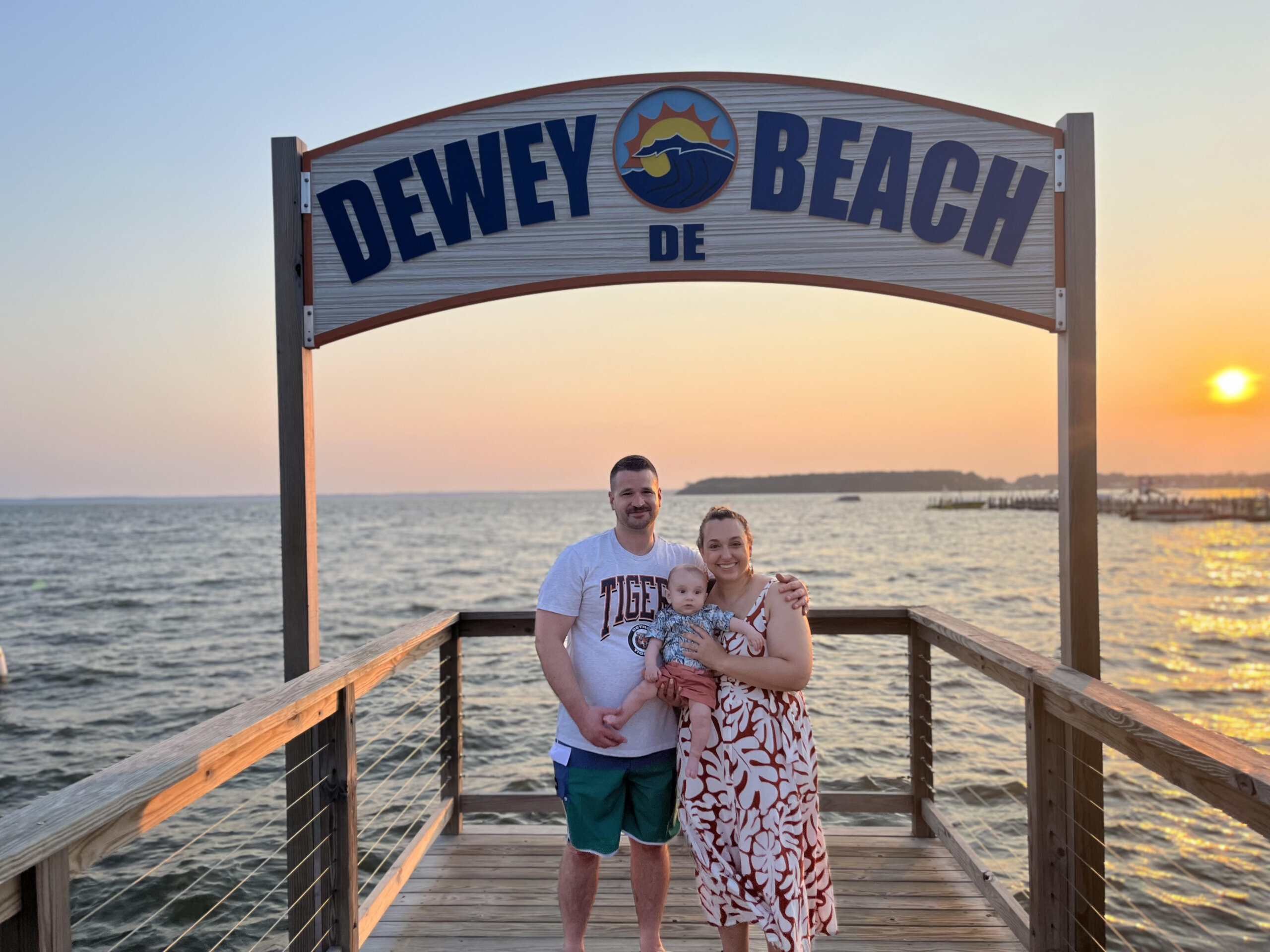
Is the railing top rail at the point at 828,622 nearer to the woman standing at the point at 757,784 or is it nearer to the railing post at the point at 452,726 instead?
the railing post at the point at 452,726

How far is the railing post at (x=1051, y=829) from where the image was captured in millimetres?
2346

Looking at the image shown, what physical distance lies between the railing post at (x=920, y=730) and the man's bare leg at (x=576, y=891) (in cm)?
169

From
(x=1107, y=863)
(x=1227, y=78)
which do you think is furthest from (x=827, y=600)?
(x=1227, y=78)

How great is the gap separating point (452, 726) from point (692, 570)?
1.87 meters

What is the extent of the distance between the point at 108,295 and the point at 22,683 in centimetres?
648

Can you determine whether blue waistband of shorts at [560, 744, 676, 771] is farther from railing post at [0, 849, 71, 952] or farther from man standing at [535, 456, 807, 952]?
railing post at [0, 849, 71, 952]

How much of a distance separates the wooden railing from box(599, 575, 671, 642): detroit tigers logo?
0.79 meters

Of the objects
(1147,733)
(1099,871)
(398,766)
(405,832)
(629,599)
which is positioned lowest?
(405,832)

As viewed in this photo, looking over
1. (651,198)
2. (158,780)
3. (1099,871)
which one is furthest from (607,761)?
(651,198)

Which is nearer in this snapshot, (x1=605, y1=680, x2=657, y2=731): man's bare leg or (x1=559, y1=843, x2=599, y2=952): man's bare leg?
(x1=605, y1=680, x2=657, y2=731): man's bare leg

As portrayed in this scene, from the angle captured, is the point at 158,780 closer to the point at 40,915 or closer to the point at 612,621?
the point at 40,915

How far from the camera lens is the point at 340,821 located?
2.43m

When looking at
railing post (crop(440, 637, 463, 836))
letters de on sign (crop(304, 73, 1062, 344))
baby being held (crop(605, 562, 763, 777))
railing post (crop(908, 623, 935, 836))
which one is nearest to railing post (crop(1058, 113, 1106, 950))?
letters de on sign (crop(304, 73, 1062, 344))

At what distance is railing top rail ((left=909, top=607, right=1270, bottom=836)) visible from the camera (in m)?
1.35
